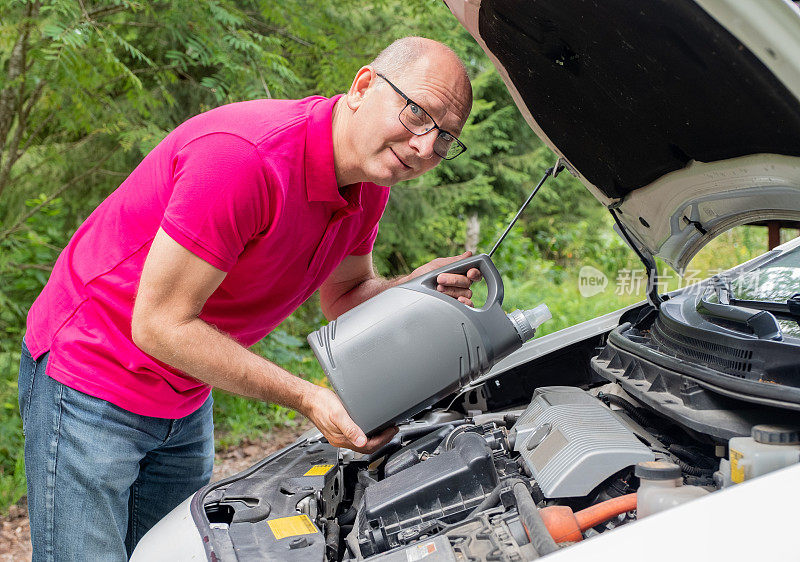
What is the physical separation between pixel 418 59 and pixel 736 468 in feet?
4.01

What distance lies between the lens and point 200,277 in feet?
5.28

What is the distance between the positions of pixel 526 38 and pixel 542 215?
765 cm

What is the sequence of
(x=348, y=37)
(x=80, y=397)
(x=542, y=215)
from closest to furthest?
(x=80, y=397) → (x=348, y=37) → (x=542, y=215)

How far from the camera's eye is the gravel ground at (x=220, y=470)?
3.50m

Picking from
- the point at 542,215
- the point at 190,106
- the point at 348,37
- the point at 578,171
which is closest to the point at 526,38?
the point at 578,171

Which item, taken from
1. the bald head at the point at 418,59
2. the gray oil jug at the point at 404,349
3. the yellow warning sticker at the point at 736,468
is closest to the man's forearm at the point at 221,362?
the gray oil jug at the point at 404,349

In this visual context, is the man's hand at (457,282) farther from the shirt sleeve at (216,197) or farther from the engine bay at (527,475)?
the shirt sleeve at (216,197)

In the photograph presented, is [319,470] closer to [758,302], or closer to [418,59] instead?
[418,59]

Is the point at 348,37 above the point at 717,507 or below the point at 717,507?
above

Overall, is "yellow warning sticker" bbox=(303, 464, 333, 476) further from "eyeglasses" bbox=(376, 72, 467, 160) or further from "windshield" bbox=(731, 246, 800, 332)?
"windshield" bbox=(731, 246, 800, 332)

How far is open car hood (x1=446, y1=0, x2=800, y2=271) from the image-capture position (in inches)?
47.9

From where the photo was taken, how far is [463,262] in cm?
191

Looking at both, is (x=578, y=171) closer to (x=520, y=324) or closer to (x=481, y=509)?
(x=520, y=324)

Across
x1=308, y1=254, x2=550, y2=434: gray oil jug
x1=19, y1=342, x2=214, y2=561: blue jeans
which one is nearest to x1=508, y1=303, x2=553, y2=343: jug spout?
x1=308, y1=254, x2=550, y2=434: gray oil jug
